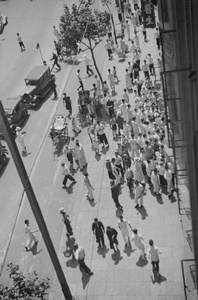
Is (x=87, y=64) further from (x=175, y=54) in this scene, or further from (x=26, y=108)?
(x=175, y=54)

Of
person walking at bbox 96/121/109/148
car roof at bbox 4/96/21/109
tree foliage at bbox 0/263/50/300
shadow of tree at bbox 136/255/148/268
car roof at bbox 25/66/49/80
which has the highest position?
tree foliage at bbox 0/263/50/300

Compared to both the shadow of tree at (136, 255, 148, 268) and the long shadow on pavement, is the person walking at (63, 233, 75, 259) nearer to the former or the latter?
the long shadow on pavement

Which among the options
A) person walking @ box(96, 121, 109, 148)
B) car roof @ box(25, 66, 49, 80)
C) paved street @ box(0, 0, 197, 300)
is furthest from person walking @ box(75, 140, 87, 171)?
car roof @ box(25, 66, 49, 80)

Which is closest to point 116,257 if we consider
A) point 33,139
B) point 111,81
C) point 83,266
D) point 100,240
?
point 100,240

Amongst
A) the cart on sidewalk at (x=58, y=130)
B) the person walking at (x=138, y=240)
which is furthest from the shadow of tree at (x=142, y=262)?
the cart on sidewalk at (x=58, y=130)

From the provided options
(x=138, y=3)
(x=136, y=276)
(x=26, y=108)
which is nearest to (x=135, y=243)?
(x=136, y=276)

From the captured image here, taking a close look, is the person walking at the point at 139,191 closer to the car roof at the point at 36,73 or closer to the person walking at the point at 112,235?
the person walking at the point at 112,235

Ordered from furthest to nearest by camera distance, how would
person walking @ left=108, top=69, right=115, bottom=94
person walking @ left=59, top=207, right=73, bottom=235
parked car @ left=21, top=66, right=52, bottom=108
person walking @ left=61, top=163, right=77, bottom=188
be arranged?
parked car @ left=21, top=66, right=52, bottom=108 → person walking @ left=108, top=69, right=115, bottom=94 → person walking @ left=61, top=163, right=77, bottom=188 → person walking @ left=59, top=207, right=73, bottom=235
